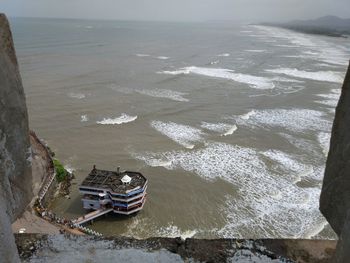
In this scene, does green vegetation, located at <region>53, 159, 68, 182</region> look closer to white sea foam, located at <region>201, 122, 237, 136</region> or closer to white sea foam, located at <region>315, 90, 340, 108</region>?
white sea foam, located at <region>201, 122, 237, 136</region>

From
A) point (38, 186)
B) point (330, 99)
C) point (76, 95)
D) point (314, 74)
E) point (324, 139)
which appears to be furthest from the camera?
point (314, 74)

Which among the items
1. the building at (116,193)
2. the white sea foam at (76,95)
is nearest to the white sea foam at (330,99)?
the white sea foam at (76,95)

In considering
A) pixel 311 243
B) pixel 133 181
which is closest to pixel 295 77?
pixel 133 181

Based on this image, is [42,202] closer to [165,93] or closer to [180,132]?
[180,132]

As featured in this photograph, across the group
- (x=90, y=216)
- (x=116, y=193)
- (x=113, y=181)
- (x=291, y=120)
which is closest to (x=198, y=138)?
(x=113, y=181)

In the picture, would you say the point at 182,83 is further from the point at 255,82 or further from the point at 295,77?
the point at 295,77

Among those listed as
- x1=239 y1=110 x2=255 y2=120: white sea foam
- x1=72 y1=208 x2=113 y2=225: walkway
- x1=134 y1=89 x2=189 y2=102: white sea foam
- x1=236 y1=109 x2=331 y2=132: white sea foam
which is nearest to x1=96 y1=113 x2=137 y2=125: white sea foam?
x1=134 y1=89 x2=189 y2=102: white sea foam

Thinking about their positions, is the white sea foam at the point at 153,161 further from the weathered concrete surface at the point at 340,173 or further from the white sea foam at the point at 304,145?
the weathered concrete surface at the point at 340,173
